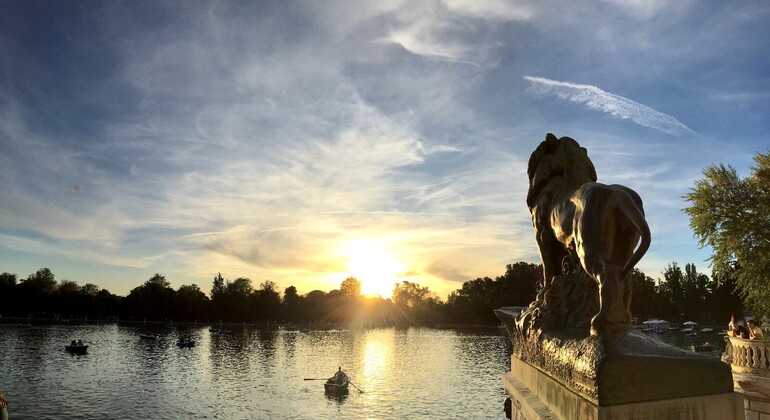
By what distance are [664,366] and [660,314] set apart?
11545 centimetres

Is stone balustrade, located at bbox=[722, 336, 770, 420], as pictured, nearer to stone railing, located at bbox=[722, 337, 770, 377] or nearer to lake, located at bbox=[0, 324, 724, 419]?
stone railing, located at bbox=[722, 337, 770, 377]

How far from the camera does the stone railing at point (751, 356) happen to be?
1208cm

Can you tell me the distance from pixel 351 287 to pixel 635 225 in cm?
15783

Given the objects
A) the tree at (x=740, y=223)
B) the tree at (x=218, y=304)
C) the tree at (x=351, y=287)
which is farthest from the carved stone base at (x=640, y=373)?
the tree at (x=351, y=287)

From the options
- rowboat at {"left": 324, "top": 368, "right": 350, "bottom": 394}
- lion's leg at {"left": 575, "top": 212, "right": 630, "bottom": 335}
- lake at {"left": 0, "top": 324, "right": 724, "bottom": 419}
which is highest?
lion's leg at {"left": 575, "top": 212, "right": 630, "bottom": 335}

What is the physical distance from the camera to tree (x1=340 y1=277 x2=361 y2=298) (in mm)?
157350

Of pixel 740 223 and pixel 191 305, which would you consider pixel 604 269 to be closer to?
pixel 740 223

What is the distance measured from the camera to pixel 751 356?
12414mm

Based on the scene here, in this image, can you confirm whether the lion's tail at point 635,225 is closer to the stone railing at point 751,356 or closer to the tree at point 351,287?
the stone railing at point 751,356

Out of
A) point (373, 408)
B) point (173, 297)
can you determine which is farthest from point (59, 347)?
point (173, 297)

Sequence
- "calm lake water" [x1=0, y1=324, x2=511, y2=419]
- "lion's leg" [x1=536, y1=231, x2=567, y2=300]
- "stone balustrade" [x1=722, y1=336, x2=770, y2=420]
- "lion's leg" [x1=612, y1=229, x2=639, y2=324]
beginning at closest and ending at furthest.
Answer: "lion's leg" [x1=612, y1=229, x2=639, y2=324] < "lion's leg" [x1=536, y1=231, x2=567, y2=300] < "stone balustrade" [x1=722, y1=336, x2=770, y2=420] < "calm lake water" [x1=0, y1=324, x2=511, y2=419]

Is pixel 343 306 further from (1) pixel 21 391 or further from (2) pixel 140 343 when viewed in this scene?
(1) pixel 21 391

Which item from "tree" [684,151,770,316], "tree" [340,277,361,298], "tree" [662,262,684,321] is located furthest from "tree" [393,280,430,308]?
"tree" [684,151,770,316]

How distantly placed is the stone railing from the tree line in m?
89.4
